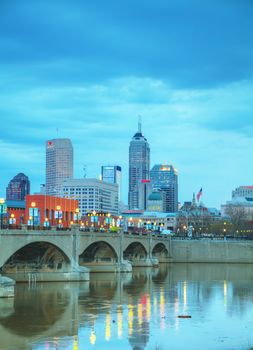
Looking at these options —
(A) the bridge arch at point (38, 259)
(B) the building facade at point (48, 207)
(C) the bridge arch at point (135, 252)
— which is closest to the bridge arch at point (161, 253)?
(B) the building facade at point (48, 207)

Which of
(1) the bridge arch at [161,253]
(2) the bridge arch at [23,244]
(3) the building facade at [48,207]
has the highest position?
(3) the building facade at [48,207]

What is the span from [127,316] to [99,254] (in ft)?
193

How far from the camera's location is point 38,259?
94.9m

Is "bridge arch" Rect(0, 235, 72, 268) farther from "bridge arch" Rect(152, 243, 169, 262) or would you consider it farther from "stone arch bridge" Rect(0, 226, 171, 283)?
"bridge arch" Rect(152, 243, 169, 262)

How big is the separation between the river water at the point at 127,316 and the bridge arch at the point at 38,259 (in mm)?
4100

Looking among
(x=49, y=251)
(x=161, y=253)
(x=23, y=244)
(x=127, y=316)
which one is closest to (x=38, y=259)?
(x=49, y=251)

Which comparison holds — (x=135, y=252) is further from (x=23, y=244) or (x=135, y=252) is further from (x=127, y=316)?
(x=127, y=316)

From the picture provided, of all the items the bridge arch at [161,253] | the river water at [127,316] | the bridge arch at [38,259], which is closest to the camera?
the river water at [127,316]

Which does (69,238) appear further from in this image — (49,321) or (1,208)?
(49,321)

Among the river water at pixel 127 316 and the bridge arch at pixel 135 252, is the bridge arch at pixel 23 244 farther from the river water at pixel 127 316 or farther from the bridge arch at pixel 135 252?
the bridge arch at pixel 135 252

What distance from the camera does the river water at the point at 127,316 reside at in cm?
4988

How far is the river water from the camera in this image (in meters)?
49.9

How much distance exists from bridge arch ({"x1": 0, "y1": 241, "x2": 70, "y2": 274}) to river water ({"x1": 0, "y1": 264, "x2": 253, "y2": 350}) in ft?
13.5

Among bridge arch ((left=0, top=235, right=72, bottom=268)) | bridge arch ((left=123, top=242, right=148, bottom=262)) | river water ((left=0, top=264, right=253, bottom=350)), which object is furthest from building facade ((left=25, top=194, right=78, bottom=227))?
river water ((left=0, top=264, right=253, bottom=350))
